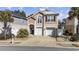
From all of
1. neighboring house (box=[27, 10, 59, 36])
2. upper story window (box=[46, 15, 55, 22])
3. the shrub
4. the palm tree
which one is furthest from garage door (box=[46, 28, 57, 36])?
the palm tree

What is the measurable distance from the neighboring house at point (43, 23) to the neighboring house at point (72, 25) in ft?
0.46

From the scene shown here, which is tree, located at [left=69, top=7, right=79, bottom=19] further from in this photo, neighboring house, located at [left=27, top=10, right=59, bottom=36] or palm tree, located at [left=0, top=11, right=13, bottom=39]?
palm tree, located at [left=0, top=11, right=13, bottom=39]

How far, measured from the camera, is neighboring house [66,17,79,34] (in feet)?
8.46

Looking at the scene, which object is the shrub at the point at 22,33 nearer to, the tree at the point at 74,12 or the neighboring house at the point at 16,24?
the neighboring house at the point at 16,24

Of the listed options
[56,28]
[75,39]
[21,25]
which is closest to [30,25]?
[21,25]

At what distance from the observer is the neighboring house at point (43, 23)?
2.61 m

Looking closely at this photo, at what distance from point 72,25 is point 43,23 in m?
0.34

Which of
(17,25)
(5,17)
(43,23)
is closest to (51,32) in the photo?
(43,23)

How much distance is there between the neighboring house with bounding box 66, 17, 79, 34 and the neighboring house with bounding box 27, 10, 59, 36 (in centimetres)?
14

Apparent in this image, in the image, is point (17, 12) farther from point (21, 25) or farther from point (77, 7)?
point (77, 7)

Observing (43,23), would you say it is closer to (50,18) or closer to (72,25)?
(50,18)

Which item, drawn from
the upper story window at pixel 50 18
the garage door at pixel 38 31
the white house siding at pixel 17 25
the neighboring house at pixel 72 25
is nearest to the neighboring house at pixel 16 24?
the white house siding at pixel 17 25

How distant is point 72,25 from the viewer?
259 centimetres
